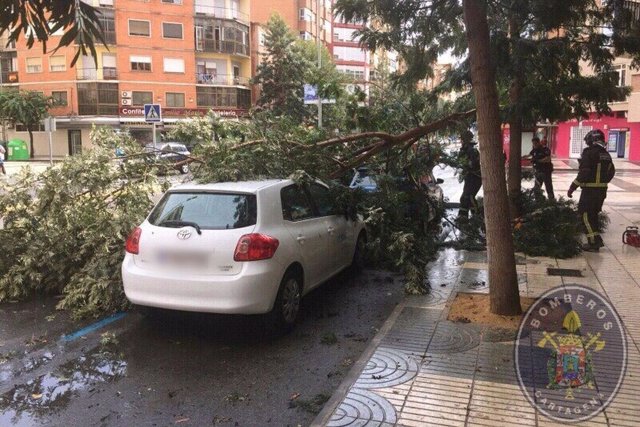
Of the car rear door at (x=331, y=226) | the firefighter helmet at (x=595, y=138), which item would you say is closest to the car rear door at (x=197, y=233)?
the car rear door at (x=331, y=226)

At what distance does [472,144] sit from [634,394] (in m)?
7.78

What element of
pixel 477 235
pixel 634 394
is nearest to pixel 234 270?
pixel 634 394

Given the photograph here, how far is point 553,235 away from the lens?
9.18 metres

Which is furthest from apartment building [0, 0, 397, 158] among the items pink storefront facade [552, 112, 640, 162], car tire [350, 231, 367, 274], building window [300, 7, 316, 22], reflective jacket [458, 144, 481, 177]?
car tire [350, 231, 367, 274]

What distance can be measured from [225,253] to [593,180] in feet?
21.6

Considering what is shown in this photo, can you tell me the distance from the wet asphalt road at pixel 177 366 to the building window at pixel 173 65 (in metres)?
47.8

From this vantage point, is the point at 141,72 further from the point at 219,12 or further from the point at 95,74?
the point at 219,12

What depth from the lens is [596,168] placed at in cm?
898

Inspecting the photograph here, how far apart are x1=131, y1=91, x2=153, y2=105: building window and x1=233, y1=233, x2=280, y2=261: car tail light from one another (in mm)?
47766

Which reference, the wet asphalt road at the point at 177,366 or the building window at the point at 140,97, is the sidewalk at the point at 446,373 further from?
the building window at the point at 140,97

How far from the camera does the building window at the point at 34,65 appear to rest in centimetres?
5078

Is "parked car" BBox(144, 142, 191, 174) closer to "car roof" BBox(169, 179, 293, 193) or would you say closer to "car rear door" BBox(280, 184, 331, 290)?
"car roof" BBox(169, 179, 293, 193)

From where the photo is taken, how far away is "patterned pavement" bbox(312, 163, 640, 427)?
3.74m

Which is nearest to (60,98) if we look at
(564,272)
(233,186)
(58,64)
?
(58,64)
